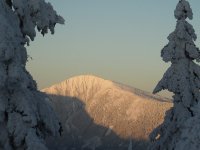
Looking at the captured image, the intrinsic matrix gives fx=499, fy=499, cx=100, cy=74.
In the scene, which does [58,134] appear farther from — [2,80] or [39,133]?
[2,80]

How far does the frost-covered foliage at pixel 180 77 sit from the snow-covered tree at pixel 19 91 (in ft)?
43.8

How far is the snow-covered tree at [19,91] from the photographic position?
10648mm

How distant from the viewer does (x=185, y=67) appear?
25734 millimetres

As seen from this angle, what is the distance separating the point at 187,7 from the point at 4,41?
1762 centimetres

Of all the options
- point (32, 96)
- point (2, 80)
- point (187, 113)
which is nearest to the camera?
point (2, 80)

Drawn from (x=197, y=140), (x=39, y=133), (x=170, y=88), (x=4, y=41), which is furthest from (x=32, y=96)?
(x=170, y=88)

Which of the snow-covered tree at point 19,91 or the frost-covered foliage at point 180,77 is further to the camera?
the frost-covered foliage at point 180,77

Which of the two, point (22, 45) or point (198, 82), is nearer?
point (22, 45)

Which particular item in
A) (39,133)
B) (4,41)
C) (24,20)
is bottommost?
(39,133)

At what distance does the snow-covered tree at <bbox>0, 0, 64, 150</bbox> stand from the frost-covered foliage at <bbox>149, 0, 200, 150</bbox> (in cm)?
1336

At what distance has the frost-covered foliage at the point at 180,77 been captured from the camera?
25281mm

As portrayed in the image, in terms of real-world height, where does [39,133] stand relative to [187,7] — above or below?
below

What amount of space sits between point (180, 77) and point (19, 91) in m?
15.2

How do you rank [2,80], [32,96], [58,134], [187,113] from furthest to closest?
[187,113], [58,134], [32,96], [2,80]
